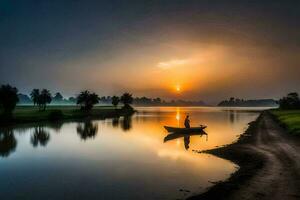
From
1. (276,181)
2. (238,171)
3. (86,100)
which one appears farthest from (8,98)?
(276,181)

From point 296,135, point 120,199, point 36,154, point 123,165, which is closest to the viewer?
point 120,199

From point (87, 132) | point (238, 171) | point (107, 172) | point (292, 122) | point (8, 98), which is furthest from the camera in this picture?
point (8, 98)

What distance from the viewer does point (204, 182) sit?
74.6 ft

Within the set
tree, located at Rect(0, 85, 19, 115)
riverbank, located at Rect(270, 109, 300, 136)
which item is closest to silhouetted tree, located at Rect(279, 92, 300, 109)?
riverbank, located at Rect(270, 109, 300, 136)

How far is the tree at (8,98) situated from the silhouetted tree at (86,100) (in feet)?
198

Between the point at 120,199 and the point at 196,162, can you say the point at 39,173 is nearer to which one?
the point at 120,199

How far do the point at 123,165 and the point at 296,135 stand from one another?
28061 millimetres

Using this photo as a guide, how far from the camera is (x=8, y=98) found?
94.2 m

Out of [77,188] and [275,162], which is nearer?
[77,188]

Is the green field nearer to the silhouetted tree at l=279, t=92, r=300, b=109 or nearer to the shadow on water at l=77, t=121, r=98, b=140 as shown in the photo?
the shadow on water at l=77, t=121, r=98, b=140

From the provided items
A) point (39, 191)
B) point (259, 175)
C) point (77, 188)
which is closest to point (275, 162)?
point (259, 175)

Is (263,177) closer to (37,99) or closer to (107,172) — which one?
(107,172)

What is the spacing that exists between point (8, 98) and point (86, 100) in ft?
219

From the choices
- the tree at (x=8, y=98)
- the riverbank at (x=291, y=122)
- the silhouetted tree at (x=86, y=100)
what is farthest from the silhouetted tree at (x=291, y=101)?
the tree at (x=8, y=98)
